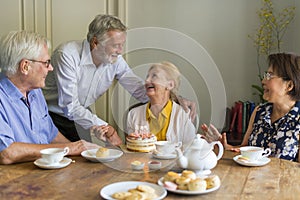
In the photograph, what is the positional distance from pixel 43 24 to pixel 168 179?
248 cm

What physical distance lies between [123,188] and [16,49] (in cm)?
95

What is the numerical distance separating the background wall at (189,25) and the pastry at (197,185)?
1.84 m

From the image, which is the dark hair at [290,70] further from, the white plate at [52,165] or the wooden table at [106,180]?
the white plate at [52,165]

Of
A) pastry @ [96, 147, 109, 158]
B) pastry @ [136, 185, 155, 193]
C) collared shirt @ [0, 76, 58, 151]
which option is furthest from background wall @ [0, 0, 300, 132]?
pastry @ [136, 185, 155, 193]

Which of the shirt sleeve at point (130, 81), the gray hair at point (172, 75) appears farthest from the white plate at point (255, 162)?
the shirt sleeve at point (130, 81)

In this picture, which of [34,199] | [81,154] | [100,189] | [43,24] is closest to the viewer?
[34,199]

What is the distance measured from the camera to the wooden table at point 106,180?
1522 mm

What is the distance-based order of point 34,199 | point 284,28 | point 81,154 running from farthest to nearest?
point 284,28, point 81,154, point 34,199

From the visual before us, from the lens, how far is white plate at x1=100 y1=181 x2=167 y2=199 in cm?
147

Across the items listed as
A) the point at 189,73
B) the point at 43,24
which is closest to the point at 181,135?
the point at 189,73

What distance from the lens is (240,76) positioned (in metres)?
3.54

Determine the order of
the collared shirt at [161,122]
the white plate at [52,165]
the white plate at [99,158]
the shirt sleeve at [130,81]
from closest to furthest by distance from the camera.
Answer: the white plate at [52,165], the white plate at [99,158], the collared shirt at [161,122], the shirt sleeve at [130,81]

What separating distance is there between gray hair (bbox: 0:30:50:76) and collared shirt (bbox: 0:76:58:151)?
0.25ft

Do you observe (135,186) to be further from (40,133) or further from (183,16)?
(183,16)
